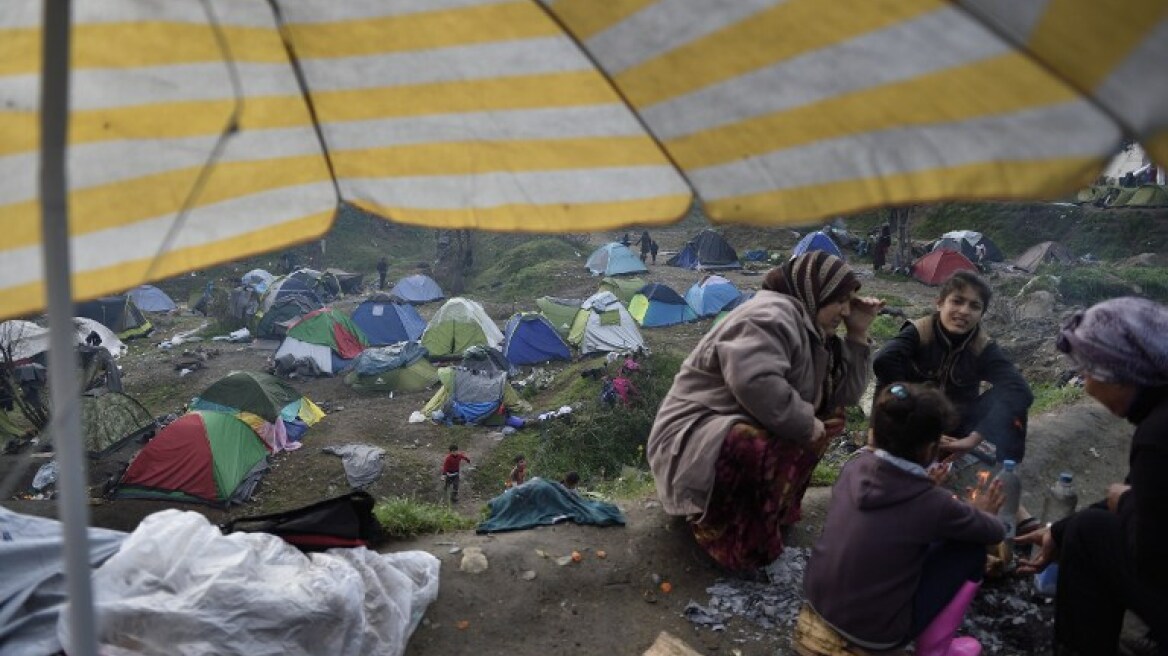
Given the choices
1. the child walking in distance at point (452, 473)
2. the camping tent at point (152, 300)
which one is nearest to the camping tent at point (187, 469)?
the child walking in distance at point (452, 473)

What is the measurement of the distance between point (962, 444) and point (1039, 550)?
844 mm

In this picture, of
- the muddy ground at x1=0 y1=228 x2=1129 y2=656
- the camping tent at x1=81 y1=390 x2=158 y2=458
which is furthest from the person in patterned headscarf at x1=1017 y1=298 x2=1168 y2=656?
the camping tent at x1=81 y1=390 x2=158 y2=458

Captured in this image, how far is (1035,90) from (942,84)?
119 mm

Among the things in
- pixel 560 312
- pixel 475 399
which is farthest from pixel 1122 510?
pixel 560 312

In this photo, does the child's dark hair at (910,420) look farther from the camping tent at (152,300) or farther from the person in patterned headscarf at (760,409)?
the camping tent at (152,300)

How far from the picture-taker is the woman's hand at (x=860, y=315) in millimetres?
3486

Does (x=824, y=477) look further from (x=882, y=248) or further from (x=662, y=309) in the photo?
(x=882, y=248)

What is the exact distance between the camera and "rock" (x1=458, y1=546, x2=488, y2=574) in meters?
3.44

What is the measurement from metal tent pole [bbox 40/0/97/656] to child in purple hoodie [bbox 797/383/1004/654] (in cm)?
225

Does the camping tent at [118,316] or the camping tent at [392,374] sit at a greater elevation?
the camping tent at [392,374]

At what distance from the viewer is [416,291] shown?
1018 inches

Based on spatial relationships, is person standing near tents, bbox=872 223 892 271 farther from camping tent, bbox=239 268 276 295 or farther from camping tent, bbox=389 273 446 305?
camping tent, bbox=239 268 276 295

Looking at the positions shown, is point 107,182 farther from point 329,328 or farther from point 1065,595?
point 329,328

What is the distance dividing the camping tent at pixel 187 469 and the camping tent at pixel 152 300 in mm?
16688
